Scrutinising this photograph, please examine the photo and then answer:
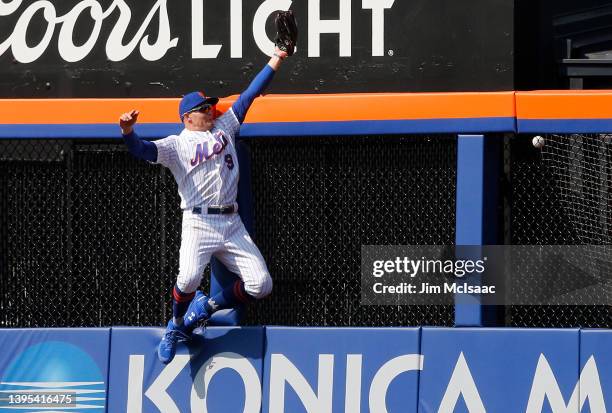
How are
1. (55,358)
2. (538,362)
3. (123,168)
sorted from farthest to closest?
(123,168)
(55,358)
(538,362)

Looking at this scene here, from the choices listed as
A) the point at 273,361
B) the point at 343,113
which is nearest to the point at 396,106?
the point at 343,113

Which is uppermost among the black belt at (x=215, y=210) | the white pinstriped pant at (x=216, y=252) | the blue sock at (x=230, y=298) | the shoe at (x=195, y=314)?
the black belt at (x=215, y=210)

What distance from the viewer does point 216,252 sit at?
7.08m

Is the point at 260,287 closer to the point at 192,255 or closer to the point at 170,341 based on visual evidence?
the point at 192,255

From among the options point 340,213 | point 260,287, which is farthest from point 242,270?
point 340,213

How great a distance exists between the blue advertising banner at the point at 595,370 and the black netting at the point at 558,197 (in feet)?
1.86

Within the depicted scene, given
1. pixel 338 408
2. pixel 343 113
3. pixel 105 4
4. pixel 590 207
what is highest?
pixel 105 4

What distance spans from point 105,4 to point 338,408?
10.3 ft

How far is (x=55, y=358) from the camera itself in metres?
7.36

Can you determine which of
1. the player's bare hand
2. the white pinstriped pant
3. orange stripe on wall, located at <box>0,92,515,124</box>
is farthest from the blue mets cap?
the white pinstriped pant

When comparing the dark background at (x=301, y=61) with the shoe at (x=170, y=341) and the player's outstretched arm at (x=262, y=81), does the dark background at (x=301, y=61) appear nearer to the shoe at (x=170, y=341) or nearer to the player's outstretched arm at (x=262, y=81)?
the player's outstretched arm at (x=262, y=81)

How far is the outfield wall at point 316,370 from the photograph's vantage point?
6891mm

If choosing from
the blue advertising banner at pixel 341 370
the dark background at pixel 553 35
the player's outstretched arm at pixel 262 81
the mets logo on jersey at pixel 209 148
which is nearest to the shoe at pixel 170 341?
the blue advertising banner at pixel 341 370

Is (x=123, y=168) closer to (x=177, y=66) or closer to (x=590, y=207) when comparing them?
(x=177, y=66)
